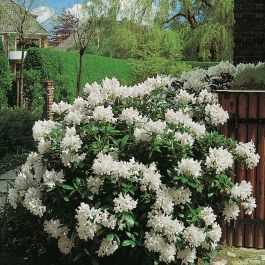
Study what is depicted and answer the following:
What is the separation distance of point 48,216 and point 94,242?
471mm

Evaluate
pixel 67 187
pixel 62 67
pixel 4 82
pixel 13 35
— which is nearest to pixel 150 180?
pixel 67 187

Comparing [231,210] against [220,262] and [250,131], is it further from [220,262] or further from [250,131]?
[250,131]

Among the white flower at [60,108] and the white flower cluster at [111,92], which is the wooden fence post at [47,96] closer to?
the white flower at [60,108]

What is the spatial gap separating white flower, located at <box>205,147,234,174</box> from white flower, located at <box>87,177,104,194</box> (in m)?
0.85

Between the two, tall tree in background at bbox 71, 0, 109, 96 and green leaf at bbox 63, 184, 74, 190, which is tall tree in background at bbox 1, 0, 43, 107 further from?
green leaf at bbox 63, 184, 74, 190

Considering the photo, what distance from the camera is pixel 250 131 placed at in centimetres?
527

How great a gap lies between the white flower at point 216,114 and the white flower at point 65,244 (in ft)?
5.22

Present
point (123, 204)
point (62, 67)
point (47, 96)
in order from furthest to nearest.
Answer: point (62, 67), point (47, 96), point (123, 204)

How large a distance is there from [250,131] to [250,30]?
4.16 m

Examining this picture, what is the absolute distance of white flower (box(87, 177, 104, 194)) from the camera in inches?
165

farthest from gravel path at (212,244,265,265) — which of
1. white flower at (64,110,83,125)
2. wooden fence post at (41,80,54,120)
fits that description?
wooden fence post at (41,80,54,120)

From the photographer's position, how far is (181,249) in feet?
14.4

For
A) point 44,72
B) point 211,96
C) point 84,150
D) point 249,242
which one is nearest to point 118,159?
point 84,150

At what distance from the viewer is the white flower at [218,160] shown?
4340 millimetres
